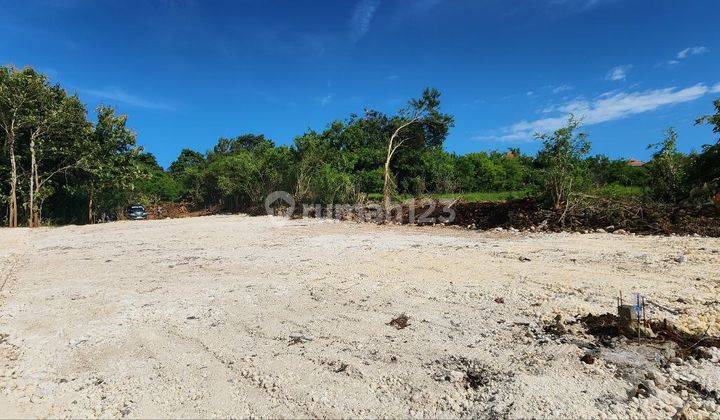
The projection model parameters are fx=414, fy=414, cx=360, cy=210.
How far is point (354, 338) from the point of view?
378 centimetres

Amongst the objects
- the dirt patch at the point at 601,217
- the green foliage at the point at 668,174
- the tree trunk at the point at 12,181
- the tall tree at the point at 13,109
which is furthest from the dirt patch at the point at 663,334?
the tree trunk at the point at 12,181

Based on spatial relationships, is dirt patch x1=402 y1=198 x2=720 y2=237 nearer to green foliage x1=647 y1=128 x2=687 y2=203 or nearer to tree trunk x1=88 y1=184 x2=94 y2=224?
green foliage x1=647 y1=128 x2=687 y2=203

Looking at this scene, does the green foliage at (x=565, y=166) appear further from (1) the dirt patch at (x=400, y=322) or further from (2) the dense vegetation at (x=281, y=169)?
(1) the dirt patch at (x=400, y=322)

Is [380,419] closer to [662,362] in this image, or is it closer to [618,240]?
[662,362]

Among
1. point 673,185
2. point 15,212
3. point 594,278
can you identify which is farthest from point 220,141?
point 594,278

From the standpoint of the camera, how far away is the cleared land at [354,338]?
2719mm

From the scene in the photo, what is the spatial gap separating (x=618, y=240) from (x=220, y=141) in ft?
145

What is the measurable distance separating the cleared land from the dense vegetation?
474 cm

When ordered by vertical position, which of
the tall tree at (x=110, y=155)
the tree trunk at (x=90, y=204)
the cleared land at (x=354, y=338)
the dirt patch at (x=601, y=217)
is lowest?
the cleared land at (x=354, y=338)

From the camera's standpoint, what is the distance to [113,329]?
4145 millimetres

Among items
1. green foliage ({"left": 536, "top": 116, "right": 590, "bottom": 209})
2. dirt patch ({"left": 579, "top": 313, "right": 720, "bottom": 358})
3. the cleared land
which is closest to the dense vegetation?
green foliage ({"left": 536, "top": 116, "right": 590, "bottom": 209})

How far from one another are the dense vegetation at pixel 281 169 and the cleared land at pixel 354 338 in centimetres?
474

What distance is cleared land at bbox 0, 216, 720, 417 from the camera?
272 cm

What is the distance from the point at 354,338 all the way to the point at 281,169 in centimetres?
2000
